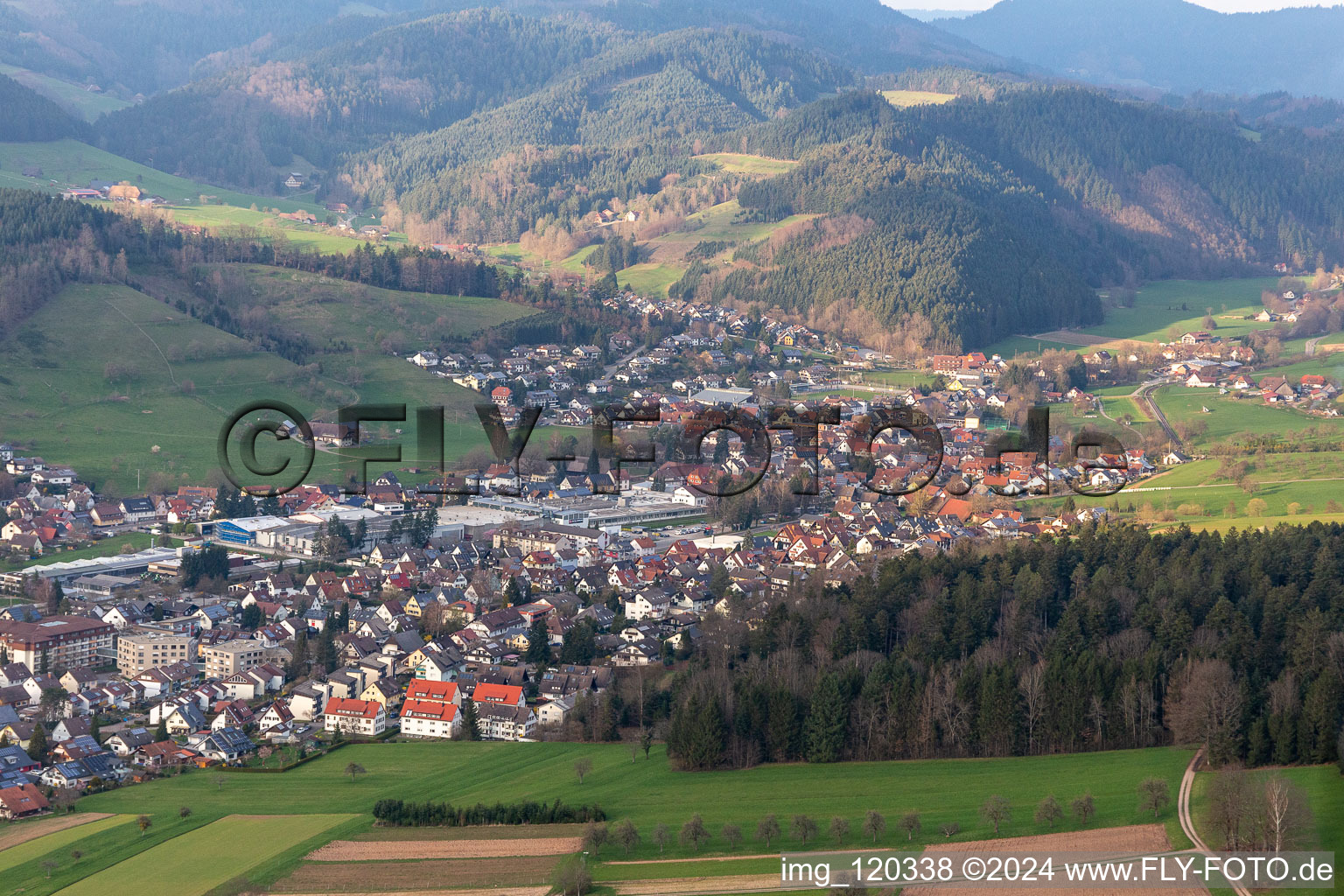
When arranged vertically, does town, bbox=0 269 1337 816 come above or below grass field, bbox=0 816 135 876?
above

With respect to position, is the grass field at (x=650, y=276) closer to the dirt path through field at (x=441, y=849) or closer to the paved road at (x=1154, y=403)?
the paved road at (x=1154, y=403)

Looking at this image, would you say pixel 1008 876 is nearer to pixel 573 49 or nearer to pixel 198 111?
pixel 198 111

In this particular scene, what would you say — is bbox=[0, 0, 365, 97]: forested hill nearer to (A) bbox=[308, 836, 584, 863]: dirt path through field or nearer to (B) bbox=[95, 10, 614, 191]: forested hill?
(B) bbox=[95, 10, 614, 191]: forested hill

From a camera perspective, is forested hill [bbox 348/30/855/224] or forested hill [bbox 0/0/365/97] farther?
forested hill [bbox 0/0/365/97]

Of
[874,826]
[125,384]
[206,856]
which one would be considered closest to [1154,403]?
[125,384]

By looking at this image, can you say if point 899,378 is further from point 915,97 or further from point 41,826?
point 915,97

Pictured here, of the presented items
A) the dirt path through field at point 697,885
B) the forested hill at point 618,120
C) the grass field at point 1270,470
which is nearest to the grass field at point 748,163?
the forested hill at point 618,120

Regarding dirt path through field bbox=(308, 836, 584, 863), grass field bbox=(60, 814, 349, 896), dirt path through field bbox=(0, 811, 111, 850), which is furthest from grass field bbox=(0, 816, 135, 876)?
dirt path through field bbox=(308, 836, 584, 863)

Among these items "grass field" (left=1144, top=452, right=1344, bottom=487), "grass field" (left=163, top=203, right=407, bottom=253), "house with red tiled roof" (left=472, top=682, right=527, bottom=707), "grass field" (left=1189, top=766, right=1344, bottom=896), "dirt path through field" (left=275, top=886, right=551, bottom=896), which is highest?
"grass field" (left=163, top=203, right=407, bottom=253)
